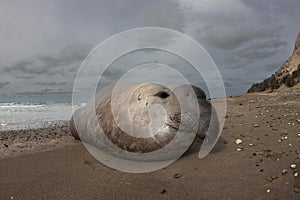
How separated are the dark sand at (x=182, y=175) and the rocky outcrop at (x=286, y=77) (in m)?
18.2

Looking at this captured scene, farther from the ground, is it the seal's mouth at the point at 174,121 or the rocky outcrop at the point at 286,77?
the rocky outcrop at the point at 286,77

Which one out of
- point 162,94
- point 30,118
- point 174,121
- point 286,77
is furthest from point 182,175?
point 286,77

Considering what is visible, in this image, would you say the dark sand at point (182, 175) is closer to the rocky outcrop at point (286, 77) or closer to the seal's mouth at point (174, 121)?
the seal's mouth at point (174, 121)

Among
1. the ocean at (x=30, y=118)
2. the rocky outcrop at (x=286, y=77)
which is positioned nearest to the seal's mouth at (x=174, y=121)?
the ocean at (x=30, y=118)

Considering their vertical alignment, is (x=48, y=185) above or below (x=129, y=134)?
below

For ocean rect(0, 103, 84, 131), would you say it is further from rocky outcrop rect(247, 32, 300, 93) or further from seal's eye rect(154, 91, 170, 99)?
rocky outcrop rect(247, 32, 300, 93)

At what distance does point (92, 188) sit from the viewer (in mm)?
3564

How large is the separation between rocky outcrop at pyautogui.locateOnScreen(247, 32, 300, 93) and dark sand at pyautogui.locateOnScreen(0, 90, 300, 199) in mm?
18173

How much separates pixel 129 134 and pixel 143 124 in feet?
0.97

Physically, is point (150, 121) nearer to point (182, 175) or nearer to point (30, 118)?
point (182, 175)

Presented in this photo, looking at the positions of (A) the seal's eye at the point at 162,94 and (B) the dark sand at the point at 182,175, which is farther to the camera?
(A) the seal's eye at the point at 162,94

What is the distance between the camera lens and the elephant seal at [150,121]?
14.2 ft

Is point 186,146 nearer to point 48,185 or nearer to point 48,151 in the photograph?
point 48,185

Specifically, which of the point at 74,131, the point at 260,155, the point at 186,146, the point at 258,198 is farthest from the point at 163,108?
the point at 74,131
